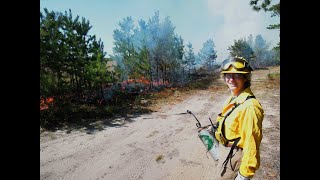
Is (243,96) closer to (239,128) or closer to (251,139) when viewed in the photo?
(239,128)

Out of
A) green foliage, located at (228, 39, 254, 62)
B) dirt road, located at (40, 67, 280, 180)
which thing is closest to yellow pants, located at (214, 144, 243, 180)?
dirt road, located at (40, 67, 280, 180)

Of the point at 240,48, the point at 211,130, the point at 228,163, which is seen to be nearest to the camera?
the point at 228,163

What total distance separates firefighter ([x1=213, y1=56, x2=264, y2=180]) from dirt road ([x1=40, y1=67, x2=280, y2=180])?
8.01ft

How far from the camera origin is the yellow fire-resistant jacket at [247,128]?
2.45 m

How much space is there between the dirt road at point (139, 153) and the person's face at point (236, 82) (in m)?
2.57

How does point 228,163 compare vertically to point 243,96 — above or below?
below

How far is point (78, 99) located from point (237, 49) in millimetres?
54056

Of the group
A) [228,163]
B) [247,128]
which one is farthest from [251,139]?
[228,163]

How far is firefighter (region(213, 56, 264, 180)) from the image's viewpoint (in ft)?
8.13

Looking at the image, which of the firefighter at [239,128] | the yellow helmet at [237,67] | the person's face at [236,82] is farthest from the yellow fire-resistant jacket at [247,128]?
the yellow helmet at [237,67]

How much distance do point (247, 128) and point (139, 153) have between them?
5583mm

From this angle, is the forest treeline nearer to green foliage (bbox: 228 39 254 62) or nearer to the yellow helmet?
the yellow helmet

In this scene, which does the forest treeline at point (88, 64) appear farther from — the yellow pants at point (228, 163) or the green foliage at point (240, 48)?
the green foliage at point (240, 48)

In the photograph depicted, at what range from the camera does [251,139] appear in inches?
97.7
